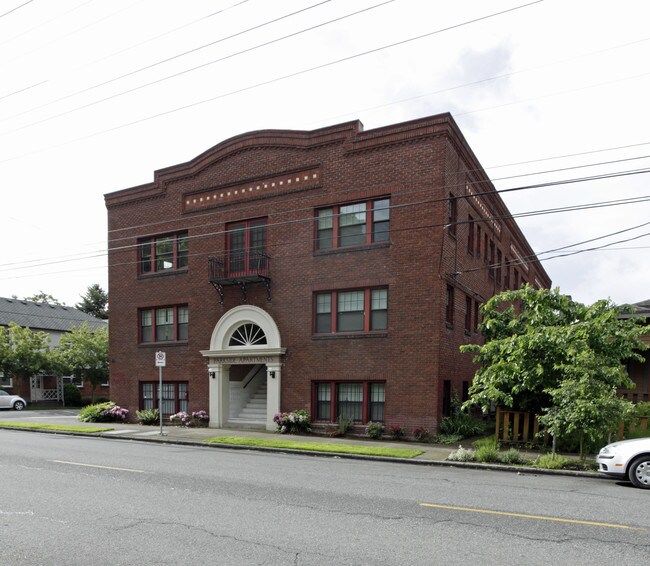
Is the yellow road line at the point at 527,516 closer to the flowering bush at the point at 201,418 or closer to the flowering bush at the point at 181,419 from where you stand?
the flowering bush at the point at 201,418

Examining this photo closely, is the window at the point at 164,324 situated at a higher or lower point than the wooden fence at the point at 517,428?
higher

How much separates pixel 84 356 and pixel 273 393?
24.6 metres

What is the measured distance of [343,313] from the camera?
1948cm

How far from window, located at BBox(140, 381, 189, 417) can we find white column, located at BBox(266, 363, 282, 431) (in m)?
4.30

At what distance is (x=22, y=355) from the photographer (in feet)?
128

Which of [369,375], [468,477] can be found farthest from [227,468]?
[369,375]

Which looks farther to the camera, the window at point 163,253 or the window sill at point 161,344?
the window at point 163,253

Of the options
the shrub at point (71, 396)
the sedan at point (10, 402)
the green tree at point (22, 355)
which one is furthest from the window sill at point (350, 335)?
the shrub at point (71, 396)

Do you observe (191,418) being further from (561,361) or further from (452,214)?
(561,361)

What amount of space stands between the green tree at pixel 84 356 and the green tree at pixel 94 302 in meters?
38.4

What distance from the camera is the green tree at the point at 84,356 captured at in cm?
4000

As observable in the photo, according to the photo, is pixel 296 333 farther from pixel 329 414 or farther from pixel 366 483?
pixel 366 483

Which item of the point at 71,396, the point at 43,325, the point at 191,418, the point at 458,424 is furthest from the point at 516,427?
the point at 43,325

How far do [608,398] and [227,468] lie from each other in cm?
830
